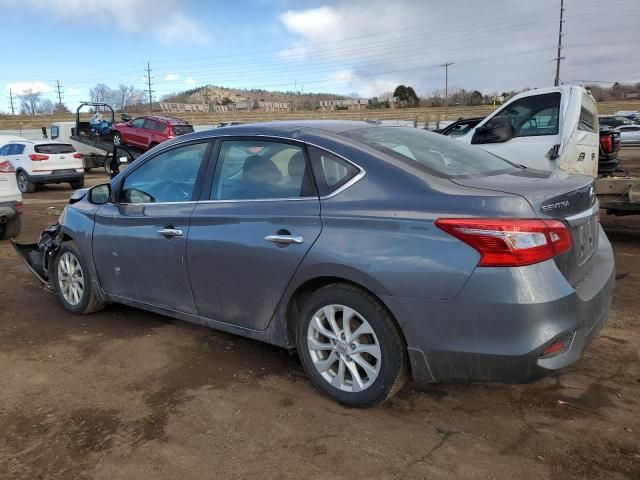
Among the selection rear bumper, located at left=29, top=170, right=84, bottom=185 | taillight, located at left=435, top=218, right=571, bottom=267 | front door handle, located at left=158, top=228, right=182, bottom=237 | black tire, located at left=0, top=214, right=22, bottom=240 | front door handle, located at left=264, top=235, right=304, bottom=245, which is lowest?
black tire, located at left=0, top=214, right=22, bottom=240

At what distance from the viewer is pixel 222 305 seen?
12.0ft

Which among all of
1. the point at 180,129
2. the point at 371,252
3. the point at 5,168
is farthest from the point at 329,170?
the point at 180,129

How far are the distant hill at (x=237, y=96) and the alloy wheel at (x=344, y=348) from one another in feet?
301

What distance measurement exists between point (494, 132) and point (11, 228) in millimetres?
7293

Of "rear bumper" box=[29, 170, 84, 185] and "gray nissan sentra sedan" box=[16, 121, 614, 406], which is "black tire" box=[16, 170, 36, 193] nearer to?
"rear bumper" box=[29, 170, 84, 185]


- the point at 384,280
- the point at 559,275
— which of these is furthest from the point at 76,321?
the point at 559,275

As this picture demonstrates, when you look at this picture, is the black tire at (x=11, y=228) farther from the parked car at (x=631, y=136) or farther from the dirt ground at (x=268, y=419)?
the parked car at (x=631, y=136)

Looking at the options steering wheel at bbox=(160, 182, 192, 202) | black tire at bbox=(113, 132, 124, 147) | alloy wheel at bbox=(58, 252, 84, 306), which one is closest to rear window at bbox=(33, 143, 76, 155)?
black tire at bbox=(113, 132, 124, 147)

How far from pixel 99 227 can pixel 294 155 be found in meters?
2.04

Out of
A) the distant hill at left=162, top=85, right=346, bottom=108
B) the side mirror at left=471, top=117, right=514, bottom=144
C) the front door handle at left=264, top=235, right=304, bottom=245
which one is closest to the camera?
the front door handle at left=264, top=235, right=304, bottom=245

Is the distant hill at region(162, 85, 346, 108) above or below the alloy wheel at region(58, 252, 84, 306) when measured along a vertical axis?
above

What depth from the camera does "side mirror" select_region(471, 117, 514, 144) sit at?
23.6ft

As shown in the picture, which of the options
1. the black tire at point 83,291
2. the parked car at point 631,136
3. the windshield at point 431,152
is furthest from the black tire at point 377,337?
the parked car at point 631,136

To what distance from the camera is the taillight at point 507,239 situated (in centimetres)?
260
